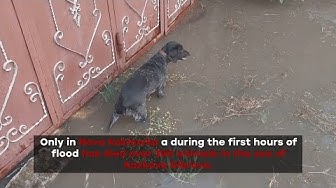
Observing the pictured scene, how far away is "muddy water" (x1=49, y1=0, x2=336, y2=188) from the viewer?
10.6ft

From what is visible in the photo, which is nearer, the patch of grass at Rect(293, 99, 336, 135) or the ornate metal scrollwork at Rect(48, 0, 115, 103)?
the ornate metal scrollwork at Rect(48, 0, 115, 103)

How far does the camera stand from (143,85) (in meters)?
3.42

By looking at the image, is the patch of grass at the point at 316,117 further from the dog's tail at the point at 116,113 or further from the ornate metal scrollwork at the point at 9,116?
the ornate metal scrollwork at the point at 9,116

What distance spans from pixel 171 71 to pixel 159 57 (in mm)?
473

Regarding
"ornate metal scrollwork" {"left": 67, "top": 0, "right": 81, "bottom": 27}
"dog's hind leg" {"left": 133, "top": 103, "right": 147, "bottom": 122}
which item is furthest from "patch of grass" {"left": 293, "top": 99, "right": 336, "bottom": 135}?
"ornate metal scrollwork" {"left": 67, "top": 0, "right": 81, "bottom": 27}

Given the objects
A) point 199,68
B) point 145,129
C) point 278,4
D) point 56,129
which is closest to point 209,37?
point 199,68

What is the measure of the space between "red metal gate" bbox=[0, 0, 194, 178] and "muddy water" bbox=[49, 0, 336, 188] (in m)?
0.25

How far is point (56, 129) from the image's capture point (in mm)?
3613

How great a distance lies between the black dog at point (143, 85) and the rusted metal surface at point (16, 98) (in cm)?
66

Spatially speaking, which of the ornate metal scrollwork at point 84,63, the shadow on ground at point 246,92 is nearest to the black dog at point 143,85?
the shadow on ground at point 246,92

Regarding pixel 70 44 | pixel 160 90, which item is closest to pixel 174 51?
pixel 160 90

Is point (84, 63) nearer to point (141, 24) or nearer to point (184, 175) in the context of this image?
point (141, 24)

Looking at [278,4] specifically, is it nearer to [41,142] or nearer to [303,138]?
[303,138]

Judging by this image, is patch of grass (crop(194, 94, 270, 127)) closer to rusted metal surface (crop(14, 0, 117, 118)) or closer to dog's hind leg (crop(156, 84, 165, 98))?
dog's hind leg (crop(156, 84, 165, 98))
